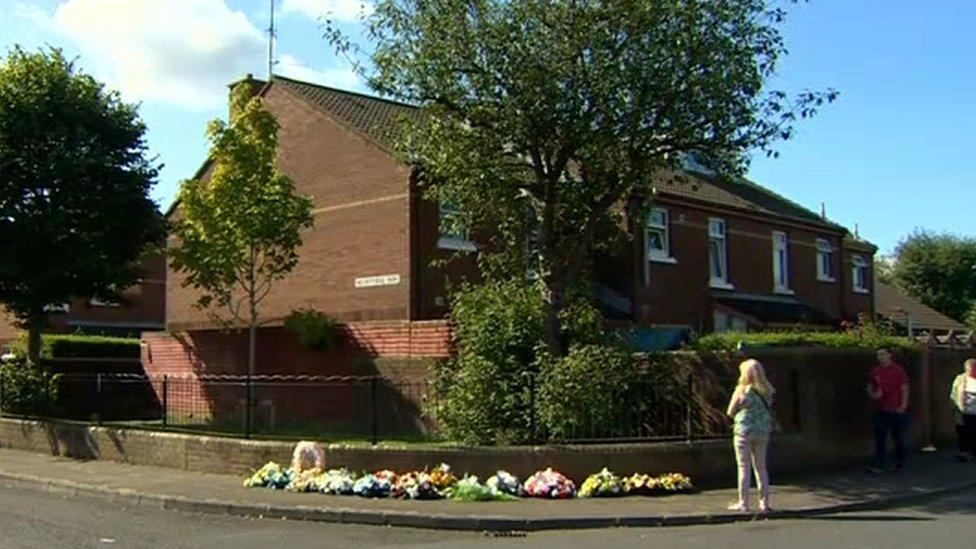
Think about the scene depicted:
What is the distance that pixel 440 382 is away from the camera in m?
16.5

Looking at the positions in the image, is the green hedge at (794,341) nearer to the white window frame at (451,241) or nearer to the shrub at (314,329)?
the white window frame at (451,241)

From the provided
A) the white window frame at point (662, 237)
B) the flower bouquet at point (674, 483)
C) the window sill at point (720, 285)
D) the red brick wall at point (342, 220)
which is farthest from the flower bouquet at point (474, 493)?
the window sill at point (720, 285)

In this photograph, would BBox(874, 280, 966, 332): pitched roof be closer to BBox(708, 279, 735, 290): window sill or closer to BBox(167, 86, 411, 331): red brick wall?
BBox(708, 279, 735, 290): window sill

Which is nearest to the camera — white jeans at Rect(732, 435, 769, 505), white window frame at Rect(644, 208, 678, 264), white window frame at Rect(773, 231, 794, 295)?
white jeans at Rect(732, 435, 769, 505)

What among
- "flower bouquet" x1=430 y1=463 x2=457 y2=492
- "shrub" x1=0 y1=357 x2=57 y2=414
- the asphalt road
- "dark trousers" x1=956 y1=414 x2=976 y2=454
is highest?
"shrub" x1=0 y1=357 x2=57 y2=414

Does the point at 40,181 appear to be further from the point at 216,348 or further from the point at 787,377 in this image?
the point at 787,377

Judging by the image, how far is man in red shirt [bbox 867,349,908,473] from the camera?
15953 millimetres

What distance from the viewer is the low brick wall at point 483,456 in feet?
46.8

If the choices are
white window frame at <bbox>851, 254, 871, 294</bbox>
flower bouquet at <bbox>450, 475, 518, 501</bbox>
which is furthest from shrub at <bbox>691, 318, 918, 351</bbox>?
white window frame at <bbox>851, 254, 871, 294</bbox>

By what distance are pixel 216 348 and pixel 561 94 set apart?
12922 mm

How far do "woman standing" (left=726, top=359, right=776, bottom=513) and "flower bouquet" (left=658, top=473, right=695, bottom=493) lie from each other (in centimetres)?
164

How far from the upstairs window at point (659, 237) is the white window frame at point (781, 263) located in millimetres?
5765

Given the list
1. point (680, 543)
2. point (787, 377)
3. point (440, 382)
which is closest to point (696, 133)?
point (787, 377)

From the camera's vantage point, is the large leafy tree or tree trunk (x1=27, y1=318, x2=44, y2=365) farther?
tree trunk (x1=27, y1=318, x2=44, y2=365)
